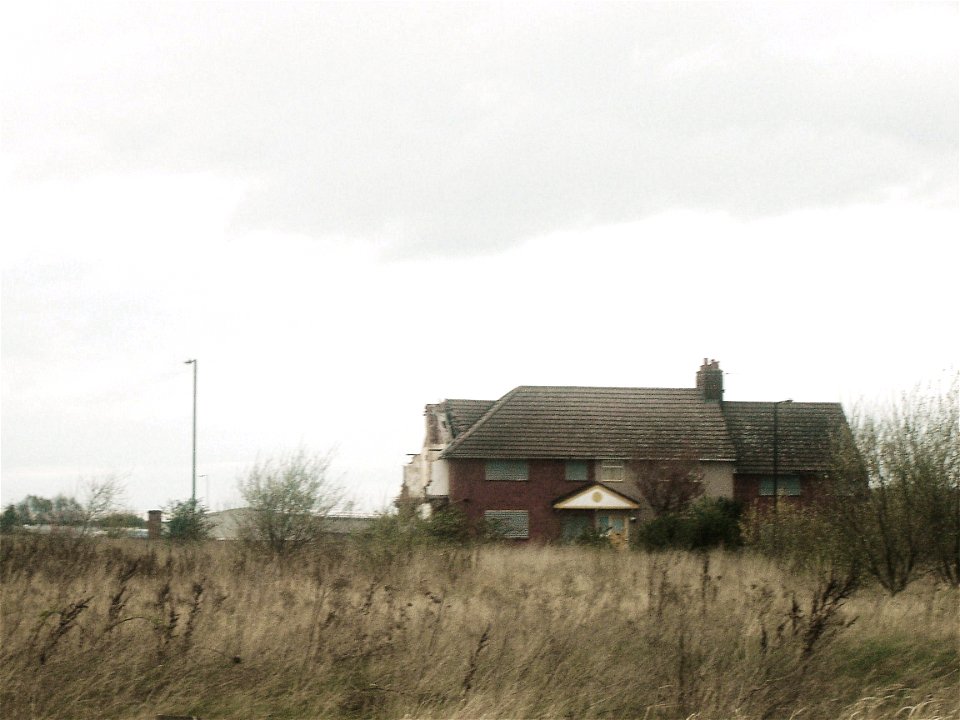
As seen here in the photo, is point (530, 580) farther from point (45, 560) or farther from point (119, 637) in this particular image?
point (119, 637)

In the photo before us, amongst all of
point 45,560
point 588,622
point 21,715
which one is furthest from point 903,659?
point 45,560

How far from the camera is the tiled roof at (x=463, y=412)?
49156 mm

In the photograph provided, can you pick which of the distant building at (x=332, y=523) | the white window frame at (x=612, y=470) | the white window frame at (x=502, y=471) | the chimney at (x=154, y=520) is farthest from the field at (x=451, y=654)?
the white window frame at (x=612, y=470)

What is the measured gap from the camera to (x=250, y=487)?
22.3 metres

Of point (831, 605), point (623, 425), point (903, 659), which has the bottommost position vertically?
point (903, 659)

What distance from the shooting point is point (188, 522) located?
86.1 ft

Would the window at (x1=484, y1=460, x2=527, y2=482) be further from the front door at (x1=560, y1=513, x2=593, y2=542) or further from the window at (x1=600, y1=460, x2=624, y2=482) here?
the window at (x1=600, y1=460, x2=624, y2=482)

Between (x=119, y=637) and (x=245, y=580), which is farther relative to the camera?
(x=245, y=580)

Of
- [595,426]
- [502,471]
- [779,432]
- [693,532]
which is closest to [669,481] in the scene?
[595,426]

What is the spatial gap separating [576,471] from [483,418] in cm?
502

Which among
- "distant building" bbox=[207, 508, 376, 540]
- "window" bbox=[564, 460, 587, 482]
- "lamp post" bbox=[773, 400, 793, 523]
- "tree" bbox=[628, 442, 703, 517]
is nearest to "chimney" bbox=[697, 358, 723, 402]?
"lamp post" bbox=[773, 400, 793, 523]

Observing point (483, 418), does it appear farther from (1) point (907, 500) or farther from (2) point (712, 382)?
(1) point (907, 500)

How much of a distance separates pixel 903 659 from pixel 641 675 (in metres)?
3.64

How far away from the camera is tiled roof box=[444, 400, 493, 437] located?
1935 inches
